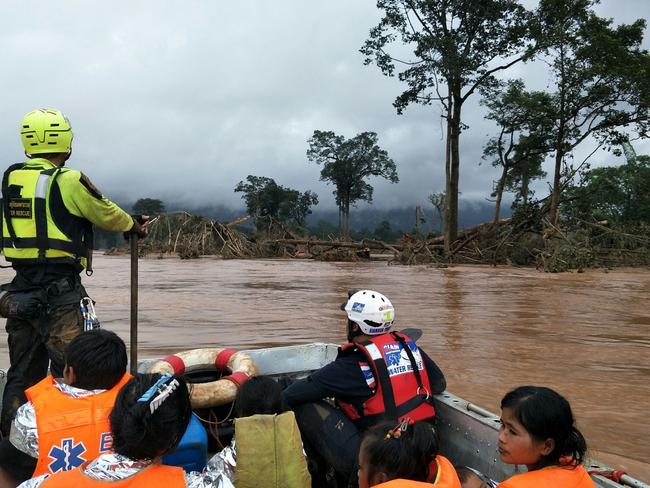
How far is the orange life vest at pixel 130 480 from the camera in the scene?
5.10ft

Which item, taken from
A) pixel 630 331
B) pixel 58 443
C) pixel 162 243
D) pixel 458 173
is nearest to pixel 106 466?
pixel 58 443

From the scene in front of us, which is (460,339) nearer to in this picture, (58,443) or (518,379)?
(518,379)

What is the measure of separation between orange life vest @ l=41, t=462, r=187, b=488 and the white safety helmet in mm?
1310

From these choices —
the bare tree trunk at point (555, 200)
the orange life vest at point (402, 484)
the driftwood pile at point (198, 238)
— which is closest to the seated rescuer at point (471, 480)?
the orange life vest at point (402, 484)

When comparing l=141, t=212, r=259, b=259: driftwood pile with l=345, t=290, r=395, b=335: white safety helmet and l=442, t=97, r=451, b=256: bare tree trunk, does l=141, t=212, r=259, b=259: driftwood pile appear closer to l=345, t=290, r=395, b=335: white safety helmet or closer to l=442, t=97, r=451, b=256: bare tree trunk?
l=442, t=97, r=451, b=256: bare tree trunk

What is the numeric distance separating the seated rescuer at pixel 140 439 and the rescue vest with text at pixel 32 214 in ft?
5.09

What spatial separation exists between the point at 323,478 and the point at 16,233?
77.1 inches

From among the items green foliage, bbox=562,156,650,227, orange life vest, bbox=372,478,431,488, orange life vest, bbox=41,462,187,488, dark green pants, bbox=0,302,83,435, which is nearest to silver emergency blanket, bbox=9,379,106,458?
orange life vest, bbox=41,462,187,488

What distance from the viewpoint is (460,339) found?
7.30m

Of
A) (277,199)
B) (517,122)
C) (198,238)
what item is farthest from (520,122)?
(277,199)

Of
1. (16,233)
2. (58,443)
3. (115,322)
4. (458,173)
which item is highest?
(458,173)

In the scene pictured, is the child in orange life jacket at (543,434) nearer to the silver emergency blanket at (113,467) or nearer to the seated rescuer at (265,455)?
the seated rescuer at (265,455)

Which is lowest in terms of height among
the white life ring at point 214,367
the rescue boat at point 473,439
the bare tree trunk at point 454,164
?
the rescue boat at point 473,439

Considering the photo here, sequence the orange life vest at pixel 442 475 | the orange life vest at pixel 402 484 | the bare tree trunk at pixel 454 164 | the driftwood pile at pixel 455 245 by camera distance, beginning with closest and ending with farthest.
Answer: the orange life vest at pixel 402 484 → the orange life vest at pixel 442 475 → the driftwood pile at pixel 455 245 → the bare tree trunk at pixel 454 164
